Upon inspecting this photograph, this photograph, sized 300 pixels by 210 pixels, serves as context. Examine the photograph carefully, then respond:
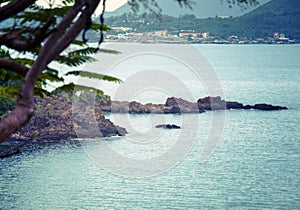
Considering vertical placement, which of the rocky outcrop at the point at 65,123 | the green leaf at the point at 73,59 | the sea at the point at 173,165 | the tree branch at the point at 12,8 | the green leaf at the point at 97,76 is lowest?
the sea at the point at 173,165

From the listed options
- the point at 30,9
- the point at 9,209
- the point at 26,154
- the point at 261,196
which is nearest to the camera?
the point at 30,9

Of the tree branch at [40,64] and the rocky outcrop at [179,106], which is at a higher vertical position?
the tree branch at [40,64]

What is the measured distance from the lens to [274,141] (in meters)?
48.6

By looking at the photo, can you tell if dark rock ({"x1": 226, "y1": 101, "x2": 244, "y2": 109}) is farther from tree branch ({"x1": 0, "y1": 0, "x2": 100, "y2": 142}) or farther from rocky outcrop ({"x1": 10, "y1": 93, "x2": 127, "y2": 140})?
tree branch ({"x1": 0, "y1": 0, "x2": 100, "y2": 142})

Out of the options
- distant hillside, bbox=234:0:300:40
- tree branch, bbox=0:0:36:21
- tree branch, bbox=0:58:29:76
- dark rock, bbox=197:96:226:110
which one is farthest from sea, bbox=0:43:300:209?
distant hillside, bbox=234:0:300:40

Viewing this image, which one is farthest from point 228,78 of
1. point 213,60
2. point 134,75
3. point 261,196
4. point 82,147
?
point 261,196

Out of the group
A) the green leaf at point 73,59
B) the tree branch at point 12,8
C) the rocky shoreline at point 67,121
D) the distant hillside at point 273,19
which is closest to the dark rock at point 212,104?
the rocky shoreline at point 67,121

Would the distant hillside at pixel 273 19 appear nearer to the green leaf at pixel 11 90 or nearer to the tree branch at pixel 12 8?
the green leaf at pixel 11 90

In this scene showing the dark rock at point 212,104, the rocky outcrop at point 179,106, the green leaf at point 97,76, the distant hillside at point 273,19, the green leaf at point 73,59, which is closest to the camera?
the green leaf at point 97,76

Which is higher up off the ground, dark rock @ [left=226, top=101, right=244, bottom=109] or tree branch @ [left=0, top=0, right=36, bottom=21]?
tree branch @ [left=0, top=0, right=36, bottom=21]

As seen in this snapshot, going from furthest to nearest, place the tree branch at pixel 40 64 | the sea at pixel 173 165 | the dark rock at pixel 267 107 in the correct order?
1. the dark rock at pixel 267 107
2. the sea at pixel 173 165
3. the tree branch at pixel 40 64

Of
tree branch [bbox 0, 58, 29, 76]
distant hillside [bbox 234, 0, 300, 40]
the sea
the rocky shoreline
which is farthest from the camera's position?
distant hillside [bbox 234, 0, 300, 40]

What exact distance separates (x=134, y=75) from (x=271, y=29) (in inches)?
2261

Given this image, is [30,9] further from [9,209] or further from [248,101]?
[248,101]
